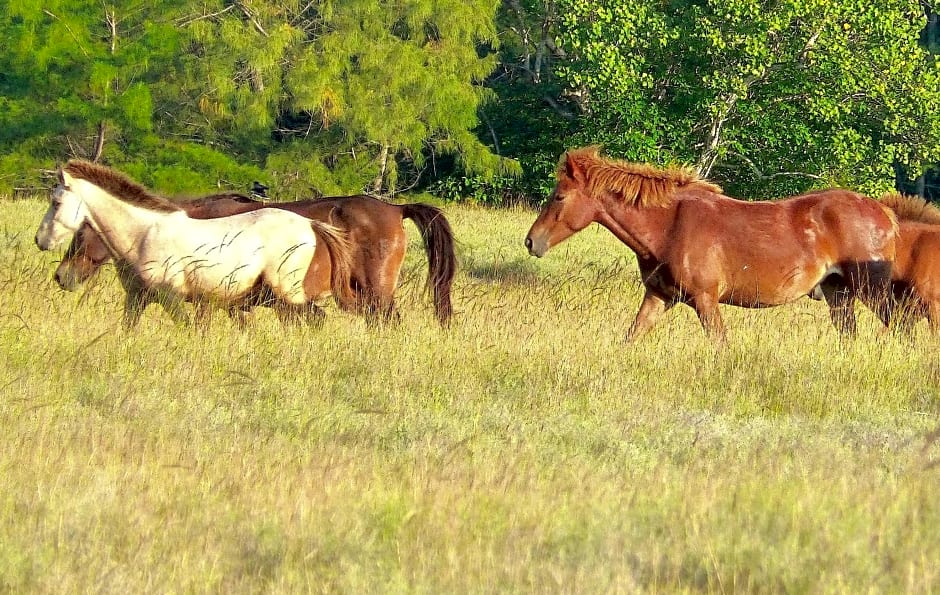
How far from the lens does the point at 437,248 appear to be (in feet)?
A: 33.3

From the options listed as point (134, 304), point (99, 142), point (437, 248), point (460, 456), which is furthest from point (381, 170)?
point (460, 456)

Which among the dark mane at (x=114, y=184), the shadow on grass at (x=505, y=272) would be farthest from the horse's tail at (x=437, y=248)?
the shadow on grass at (x=505, y=272)

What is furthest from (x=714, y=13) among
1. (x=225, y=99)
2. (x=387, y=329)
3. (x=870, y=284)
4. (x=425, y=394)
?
(x=425, y=394)

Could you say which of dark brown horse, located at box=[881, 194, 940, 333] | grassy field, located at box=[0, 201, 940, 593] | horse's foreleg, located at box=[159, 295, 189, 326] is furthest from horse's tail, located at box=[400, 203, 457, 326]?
dark brown horse, located at box=[881, 194, 940, 333]

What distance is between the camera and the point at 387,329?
28.4 feet

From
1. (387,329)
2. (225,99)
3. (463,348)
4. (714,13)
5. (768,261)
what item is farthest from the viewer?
(225,99)

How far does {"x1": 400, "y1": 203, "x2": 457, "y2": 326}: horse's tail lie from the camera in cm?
1007

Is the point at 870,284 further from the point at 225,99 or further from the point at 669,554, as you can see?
the point at 225,99

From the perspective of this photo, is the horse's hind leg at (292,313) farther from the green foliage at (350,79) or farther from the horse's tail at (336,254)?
the green foliage at (350,79)

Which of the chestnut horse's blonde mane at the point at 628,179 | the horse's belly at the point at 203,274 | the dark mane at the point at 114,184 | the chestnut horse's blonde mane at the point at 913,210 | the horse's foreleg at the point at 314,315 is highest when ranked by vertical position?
the chestnut horse's blonde mane at the point at 628,179

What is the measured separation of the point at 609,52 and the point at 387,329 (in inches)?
605

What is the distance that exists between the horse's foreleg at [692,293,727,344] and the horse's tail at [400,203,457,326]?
1.98 m

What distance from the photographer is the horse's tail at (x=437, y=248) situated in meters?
10.1

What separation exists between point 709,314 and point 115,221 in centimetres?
427
